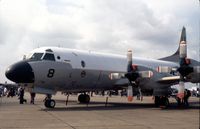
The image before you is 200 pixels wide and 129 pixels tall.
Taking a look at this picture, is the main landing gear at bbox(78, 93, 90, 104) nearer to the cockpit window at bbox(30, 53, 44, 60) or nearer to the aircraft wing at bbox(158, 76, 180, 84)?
the aircraft wing at bbox(158, 76, 180, 84)

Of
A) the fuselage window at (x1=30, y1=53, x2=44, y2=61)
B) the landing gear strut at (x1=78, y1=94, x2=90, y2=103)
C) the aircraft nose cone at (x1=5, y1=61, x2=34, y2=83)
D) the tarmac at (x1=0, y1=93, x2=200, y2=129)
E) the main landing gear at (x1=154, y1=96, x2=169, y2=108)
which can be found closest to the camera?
the tarmac at (x1=0, y1=93, x2=200, y2=129)

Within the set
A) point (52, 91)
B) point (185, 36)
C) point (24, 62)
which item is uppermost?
point (185, 36)

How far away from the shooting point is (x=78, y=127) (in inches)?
450

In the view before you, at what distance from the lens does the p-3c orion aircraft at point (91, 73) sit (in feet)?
Result: 63.4

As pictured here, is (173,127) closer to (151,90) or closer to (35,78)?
(35,78)

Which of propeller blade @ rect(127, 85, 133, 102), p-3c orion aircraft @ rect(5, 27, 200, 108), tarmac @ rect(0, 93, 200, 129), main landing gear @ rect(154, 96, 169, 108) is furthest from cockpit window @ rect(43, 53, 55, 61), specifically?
main landing gear @ rect(154, 96, 169, 108)

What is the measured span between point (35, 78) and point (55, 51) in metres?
2.56

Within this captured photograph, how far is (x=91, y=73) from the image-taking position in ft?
74.3

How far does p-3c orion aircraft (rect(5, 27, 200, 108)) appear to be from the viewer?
19.3m

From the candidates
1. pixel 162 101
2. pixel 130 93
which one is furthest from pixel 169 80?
pixel 130 93

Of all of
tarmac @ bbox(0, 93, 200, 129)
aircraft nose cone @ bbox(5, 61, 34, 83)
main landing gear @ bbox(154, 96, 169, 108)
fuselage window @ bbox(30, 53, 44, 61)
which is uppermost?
fuselage window @ bbox(30, 53, 44, 61)

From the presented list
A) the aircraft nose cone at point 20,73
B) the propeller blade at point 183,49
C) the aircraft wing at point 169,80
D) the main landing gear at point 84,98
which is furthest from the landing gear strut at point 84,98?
the propeller blade at point 183,49

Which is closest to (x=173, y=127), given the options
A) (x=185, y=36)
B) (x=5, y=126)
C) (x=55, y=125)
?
(x=55, y=125)

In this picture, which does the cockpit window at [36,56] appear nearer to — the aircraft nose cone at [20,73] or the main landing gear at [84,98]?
the aircraft nose cone at [20,73]
